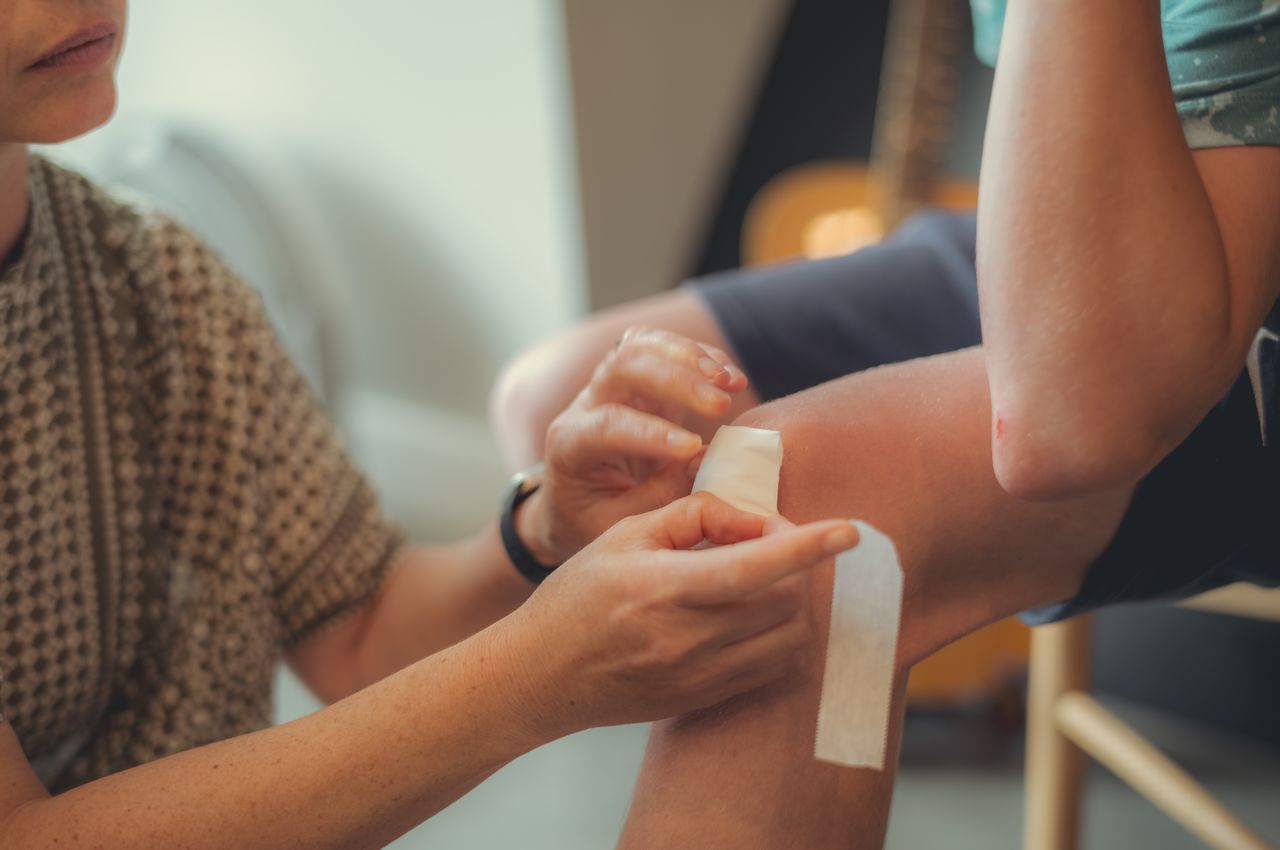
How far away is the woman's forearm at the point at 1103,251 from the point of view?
21.7 inches

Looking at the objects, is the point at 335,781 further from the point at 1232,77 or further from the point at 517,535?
the point at 1232,77

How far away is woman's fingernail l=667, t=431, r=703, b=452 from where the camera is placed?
62cm

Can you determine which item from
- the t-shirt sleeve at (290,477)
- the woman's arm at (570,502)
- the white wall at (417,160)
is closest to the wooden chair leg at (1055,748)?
the woman's arm at (570,502)

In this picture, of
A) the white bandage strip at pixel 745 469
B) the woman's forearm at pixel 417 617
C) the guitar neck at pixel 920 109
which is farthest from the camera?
the guitar neck at pixel 920 109

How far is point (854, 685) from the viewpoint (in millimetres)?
598

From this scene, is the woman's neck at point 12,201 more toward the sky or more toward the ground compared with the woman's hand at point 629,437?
more toward the sky

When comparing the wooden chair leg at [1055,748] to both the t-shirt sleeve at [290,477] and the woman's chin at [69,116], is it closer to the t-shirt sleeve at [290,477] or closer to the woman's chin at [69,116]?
the t-shirt sleeve at [290,477]

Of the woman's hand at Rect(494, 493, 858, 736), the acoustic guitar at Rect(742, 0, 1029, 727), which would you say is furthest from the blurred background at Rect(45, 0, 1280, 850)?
the woman's hand at Rect(494, 493, 858, 736)

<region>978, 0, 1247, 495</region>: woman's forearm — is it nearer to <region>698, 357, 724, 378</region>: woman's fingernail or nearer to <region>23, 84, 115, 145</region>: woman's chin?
<region>698, 357, 724, 378</region>: woman's fingernail

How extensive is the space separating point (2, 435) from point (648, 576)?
1.32 feet

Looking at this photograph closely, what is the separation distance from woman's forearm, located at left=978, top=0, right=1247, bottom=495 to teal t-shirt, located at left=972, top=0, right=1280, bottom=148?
0.04 meters

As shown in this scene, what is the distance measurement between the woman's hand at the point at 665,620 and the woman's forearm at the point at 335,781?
0.10 feet

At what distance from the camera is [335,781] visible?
0.61 m

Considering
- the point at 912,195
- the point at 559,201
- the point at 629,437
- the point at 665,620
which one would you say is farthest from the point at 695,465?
the point at 559,201
